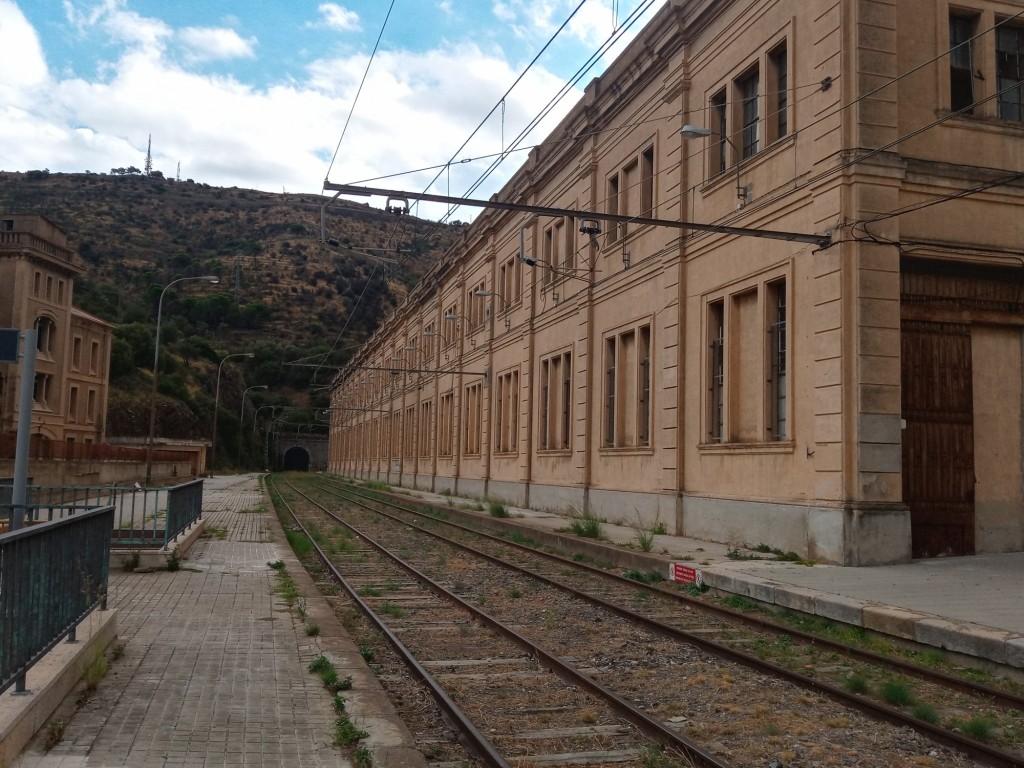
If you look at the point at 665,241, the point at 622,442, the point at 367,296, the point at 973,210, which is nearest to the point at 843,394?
the point at 973,210

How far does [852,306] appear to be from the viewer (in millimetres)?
14055

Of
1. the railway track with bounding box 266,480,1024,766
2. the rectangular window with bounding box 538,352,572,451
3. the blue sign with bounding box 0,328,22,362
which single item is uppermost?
Result: the rectangular window with bounding box 538,352,572,451

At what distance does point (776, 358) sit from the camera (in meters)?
16.5

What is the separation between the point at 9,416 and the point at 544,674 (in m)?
53.7

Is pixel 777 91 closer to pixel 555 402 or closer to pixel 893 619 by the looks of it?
pixel 893 619

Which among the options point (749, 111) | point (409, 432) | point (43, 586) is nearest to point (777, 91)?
point (749, 111)

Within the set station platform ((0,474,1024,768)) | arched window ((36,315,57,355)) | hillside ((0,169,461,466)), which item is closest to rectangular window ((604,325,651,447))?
station platform ((0,474,1024,768))

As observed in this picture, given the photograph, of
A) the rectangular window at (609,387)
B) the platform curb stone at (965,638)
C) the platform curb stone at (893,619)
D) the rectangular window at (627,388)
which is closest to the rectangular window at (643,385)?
the rectangular window at (627,388)

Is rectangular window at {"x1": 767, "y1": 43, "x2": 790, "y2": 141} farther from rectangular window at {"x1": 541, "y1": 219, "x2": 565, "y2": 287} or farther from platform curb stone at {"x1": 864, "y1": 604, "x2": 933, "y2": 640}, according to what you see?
rectangular window at {"x1": 541, "y1": 219, "x2": 565, "y2": 287}

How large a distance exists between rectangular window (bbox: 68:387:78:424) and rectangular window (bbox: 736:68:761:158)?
2139 inches

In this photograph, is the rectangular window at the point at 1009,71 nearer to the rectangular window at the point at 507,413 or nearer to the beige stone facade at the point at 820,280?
the beige stone facade at the point at 820,280

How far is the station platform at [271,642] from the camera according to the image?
205 inches

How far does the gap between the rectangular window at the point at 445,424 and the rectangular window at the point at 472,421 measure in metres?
2.65

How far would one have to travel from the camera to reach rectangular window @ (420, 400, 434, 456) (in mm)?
49500
